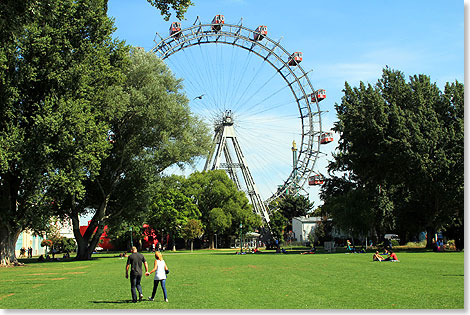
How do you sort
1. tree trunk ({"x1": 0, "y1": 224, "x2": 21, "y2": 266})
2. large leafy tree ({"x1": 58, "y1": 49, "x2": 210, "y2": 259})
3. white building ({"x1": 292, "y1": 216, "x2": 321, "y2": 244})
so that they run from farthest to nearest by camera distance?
white building ({"x1": 292, "y1": 216, "x2": 321, "y2": 244}) → large leafy tree ({"x1": 58, "y1": 49, "x2": 210, "y2": 259}) → tree trunk ({"x1": 0, "y1": 224, "x2": 21, "y2": 266})

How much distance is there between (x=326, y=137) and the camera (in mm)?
68125

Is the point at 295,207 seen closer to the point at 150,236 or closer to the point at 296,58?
the point at 150,236

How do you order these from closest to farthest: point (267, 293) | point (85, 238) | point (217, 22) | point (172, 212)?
point (267, 293), point (85, 238), point (217, 22), point (172, 212)

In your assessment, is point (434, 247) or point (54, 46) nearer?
point (54, 46)

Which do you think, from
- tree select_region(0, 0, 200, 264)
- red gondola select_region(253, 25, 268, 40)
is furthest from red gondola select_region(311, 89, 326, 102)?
tree select_region(0, 0, 200, 264)

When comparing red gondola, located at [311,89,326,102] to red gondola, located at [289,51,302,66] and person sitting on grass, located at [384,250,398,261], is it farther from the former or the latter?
person sitting on grass, located at [384,250,398,261]

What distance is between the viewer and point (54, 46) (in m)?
31.6

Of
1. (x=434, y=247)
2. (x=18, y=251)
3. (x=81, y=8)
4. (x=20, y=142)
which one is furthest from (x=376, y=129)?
(x=18, y=251)

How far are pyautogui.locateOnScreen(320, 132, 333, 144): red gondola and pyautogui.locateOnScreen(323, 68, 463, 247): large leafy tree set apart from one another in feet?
62.3

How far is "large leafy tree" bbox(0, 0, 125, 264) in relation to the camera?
30375 mm

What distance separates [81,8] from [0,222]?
14.9m

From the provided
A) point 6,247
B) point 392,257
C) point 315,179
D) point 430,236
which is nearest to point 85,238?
point 6,247

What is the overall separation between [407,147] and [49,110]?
27498mm

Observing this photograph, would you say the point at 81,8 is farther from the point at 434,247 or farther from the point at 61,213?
the point at 434,247
